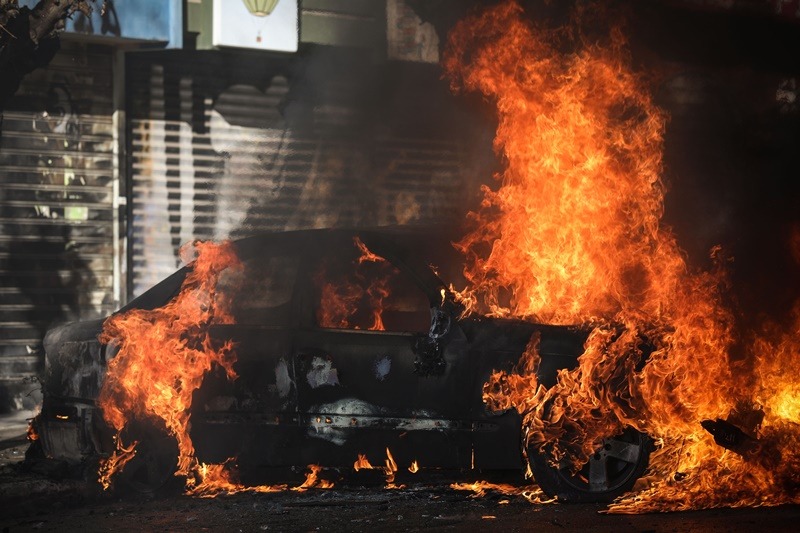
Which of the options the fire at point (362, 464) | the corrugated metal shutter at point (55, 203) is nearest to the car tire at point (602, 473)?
the fire at point (362, 464)

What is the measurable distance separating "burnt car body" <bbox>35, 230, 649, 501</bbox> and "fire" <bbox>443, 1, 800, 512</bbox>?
0.14 m

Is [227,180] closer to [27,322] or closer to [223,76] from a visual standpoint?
[223,76]

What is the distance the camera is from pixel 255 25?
40.3ft

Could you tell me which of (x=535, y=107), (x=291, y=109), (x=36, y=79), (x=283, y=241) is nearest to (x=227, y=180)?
(x=291, y=109)

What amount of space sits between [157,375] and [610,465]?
2964 millimetres

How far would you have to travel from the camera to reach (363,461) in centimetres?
654

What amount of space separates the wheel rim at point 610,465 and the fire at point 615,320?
0.08 metres

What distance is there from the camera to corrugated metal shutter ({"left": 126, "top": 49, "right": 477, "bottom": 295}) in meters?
12.6

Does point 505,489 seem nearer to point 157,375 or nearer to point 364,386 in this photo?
point 364,386

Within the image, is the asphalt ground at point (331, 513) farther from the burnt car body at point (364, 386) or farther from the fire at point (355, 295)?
the fire at point (355, 295)

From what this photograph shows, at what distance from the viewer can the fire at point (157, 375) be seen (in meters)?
6.60

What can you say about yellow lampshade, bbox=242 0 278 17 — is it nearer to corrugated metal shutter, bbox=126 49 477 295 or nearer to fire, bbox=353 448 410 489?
corrugated metal shutter, bbox=126 49 477 295

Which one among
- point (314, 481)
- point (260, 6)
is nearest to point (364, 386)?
point (314, 481)

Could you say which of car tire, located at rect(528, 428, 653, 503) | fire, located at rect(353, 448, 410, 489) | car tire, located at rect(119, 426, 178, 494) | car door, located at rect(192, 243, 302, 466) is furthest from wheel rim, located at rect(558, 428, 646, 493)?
Result: car tire, located at rect(119, 426, 178, 494)
